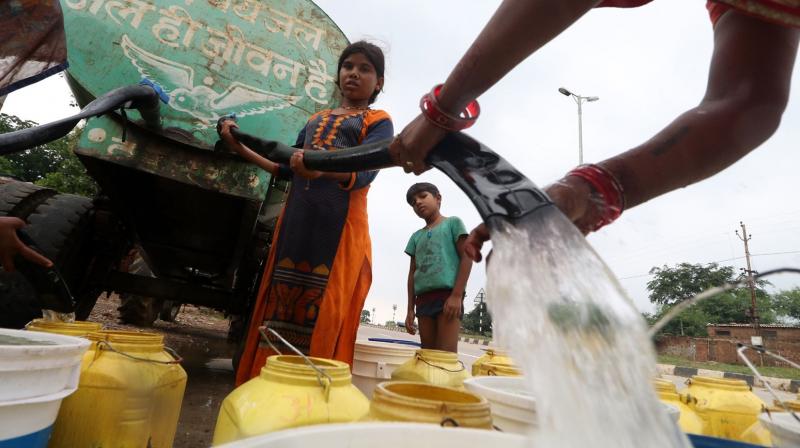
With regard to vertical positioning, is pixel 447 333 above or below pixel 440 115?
below

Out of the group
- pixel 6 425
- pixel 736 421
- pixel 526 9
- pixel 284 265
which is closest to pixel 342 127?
pixel 284 265

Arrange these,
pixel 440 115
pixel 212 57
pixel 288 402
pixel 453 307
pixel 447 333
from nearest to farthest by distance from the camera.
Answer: pixel 288 402
pixel 440 115
pixel 212 57
pixel 453 307
pixel 447 333

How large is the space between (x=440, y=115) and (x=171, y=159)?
1.80 m

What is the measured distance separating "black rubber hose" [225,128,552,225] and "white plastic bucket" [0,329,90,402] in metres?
0.95

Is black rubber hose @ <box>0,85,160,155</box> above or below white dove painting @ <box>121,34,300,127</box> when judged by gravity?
below

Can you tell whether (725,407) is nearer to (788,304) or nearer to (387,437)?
(387,437)

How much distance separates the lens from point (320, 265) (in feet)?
6.35

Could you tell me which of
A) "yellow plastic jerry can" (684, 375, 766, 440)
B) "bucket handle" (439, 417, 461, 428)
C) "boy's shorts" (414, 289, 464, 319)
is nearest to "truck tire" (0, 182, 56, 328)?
"bucket handle" (439, 417, 461, 428)

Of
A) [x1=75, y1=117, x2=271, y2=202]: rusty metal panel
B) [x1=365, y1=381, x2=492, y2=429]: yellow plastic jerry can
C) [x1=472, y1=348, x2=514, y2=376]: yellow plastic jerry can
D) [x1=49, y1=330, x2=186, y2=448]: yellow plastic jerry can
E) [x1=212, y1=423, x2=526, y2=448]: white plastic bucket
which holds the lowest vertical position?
[x1=49, y1=330, x2=186, y2=448]: yellow plastic jerry can

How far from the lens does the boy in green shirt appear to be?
315 centimetres

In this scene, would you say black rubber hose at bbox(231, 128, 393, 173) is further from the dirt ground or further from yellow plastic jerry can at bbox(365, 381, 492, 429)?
the dirt ground

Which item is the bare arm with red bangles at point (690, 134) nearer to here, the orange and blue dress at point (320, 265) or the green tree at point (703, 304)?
the orange and blue dress at point (320, 265)

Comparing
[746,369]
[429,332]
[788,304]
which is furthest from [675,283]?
[429,332]

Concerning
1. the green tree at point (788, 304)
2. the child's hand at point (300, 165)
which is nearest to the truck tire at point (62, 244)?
the child's hand at point (300, 165)
